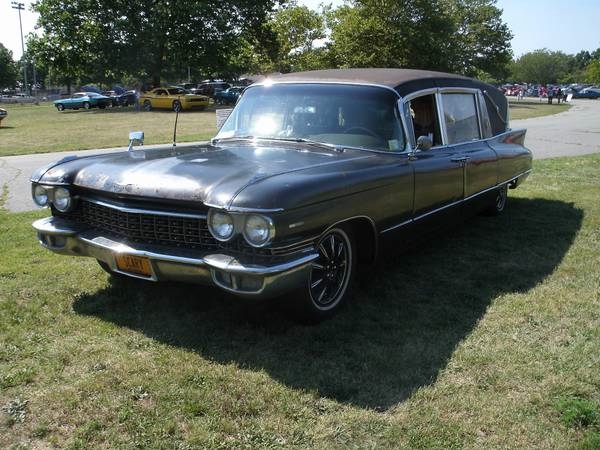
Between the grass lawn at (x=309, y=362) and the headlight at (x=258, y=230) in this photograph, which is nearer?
the grass lawn at (x=309, y=362)

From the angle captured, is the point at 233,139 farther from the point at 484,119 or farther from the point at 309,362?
the point at 484,119

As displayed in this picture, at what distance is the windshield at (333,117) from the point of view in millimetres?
4566

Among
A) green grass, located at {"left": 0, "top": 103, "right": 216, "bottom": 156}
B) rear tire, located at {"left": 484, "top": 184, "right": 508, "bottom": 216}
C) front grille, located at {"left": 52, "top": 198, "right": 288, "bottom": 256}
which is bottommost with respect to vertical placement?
green grass, located at {"left": 0, "top": 103, "right": 216, "bottom": 156}

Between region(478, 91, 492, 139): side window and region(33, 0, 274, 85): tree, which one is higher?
region(33, 0, 274, 85): tree

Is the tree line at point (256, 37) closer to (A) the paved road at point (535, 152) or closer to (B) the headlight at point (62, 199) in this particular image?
(A) the paved road at point (535, 152)

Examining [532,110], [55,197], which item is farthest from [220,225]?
[532,110]

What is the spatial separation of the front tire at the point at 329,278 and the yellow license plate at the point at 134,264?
0.98m

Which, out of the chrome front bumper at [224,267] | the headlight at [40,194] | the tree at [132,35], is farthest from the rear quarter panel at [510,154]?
the tree at [132,35]

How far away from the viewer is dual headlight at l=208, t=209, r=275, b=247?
326cm

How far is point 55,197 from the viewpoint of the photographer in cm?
423

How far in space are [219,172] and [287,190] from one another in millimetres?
566

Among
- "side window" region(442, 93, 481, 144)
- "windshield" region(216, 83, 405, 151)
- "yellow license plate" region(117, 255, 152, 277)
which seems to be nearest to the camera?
"yellow license plate" region(117, 255, 152, 277)

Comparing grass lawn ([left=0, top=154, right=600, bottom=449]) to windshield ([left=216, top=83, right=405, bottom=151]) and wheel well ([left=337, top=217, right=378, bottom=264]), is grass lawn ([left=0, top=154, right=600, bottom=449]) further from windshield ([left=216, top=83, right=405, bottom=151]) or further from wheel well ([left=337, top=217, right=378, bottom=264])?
windshield ([left=216, top=83, right=405, bottom=151])

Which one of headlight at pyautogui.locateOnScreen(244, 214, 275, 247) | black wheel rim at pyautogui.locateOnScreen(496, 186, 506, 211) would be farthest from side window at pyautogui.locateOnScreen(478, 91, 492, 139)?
headlight at pyautogui.locateOnScreen(244, 214, 275, 247)
